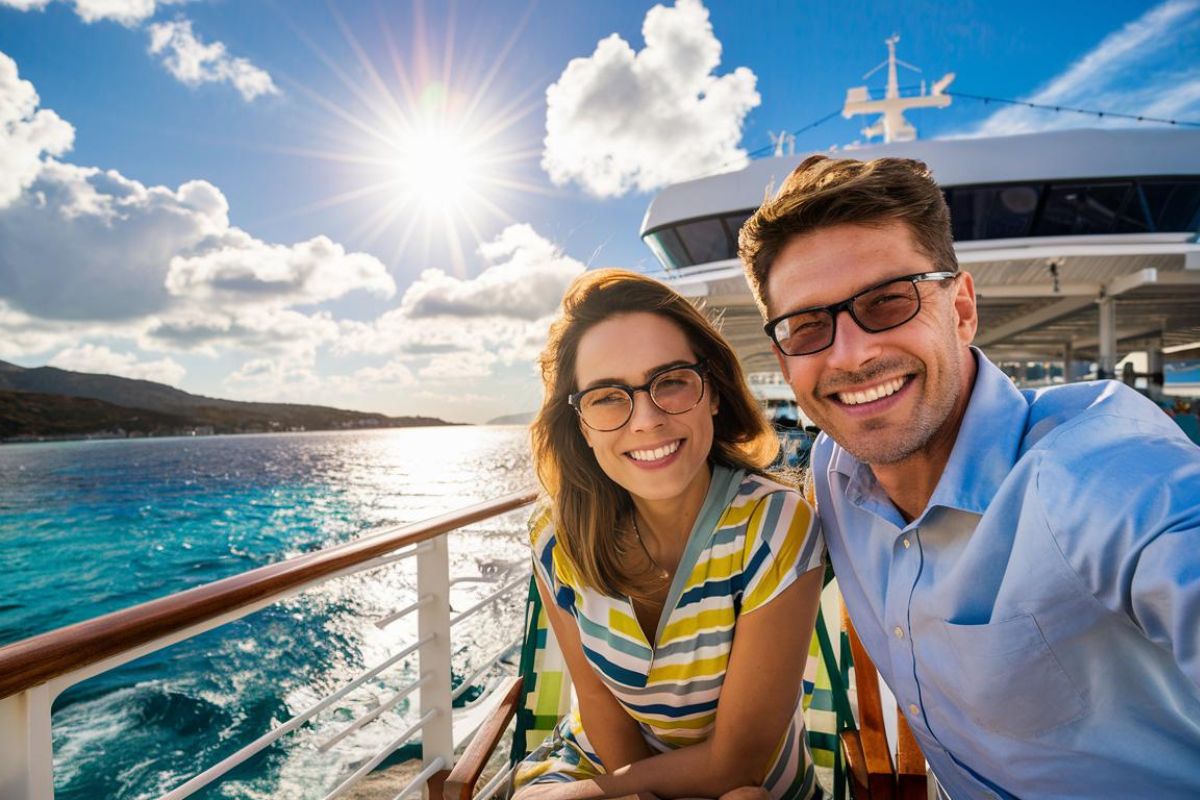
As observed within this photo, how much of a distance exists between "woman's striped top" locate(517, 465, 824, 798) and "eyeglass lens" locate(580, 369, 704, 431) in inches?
7.6

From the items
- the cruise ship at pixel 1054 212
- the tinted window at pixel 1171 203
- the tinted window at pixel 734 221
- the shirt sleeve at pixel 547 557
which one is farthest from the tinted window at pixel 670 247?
the shirt sleeve at pixel 547 557

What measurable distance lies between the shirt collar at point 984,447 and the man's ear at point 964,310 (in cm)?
13

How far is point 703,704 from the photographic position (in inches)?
49.6

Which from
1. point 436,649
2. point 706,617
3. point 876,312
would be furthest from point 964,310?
point 436,649

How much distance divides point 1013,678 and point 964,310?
613mm

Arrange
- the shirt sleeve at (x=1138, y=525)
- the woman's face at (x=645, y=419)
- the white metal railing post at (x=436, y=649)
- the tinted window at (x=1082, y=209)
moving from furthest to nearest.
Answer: the tinted window at (x=1082, y=209)
the white metal railing post at (x=436, y=649)
the woman's face at (x=645, y=419)
the shirt sleeve at (x=1138, y=525)

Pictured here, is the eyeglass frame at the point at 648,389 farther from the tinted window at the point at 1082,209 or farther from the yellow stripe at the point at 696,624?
the tinted window at the point at 1082,209

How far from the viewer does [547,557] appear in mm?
1446

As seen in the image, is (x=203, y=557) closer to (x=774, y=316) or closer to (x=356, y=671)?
(x=356, y=671)

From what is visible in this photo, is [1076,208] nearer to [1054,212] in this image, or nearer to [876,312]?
[1054,212]

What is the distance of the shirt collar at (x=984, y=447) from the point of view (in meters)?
0.93

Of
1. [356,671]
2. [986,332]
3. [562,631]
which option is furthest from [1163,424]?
[986,332]

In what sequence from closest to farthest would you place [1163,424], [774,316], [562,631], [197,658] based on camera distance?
[1163,424]
[774,316]
[562,631]
[197,658]

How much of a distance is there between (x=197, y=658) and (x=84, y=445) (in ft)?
630
